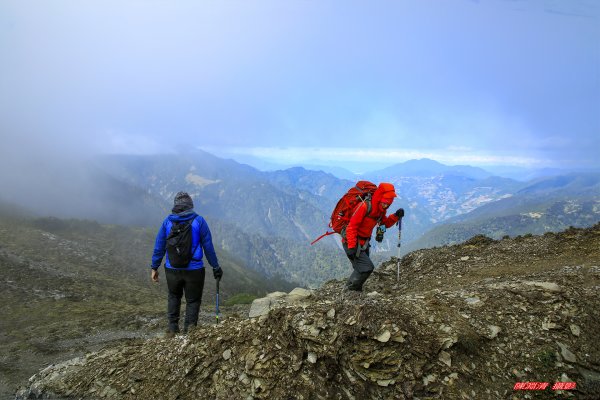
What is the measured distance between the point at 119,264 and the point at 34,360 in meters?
116

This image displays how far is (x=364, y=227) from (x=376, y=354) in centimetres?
412

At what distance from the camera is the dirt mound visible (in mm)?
6379

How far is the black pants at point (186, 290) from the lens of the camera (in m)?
9.26

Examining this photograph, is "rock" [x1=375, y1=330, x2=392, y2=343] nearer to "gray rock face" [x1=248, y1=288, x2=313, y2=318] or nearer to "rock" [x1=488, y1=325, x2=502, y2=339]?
"rock" [x1=488, y1=325, x2=502, y2=339]

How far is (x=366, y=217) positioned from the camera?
1004 cm

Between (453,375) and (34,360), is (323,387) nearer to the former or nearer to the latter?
(453,375)

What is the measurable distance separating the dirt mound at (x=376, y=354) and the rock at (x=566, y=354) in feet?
0.10

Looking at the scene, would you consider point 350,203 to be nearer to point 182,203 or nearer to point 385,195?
point 385,195

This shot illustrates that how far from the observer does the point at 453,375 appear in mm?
6367

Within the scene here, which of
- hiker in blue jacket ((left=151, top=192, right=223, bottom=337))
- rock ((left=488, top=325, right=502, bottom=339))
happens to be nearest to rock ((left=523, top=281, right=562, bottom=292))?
rock ((left=488, top=325, right=502, bottom=339))

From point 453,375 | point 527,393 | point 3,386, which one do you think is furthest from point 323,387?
point 3,386

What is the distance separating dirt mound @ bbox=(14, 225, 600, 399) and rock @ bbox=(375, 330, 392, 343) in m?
0.02

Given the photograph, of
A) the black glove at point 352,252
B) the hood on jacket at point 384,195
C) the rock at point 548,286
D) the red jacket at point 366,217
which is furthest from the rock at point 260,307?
the rock at point 548,286

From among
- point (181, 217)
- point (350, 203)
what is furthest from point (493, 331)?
point (181, 217)
